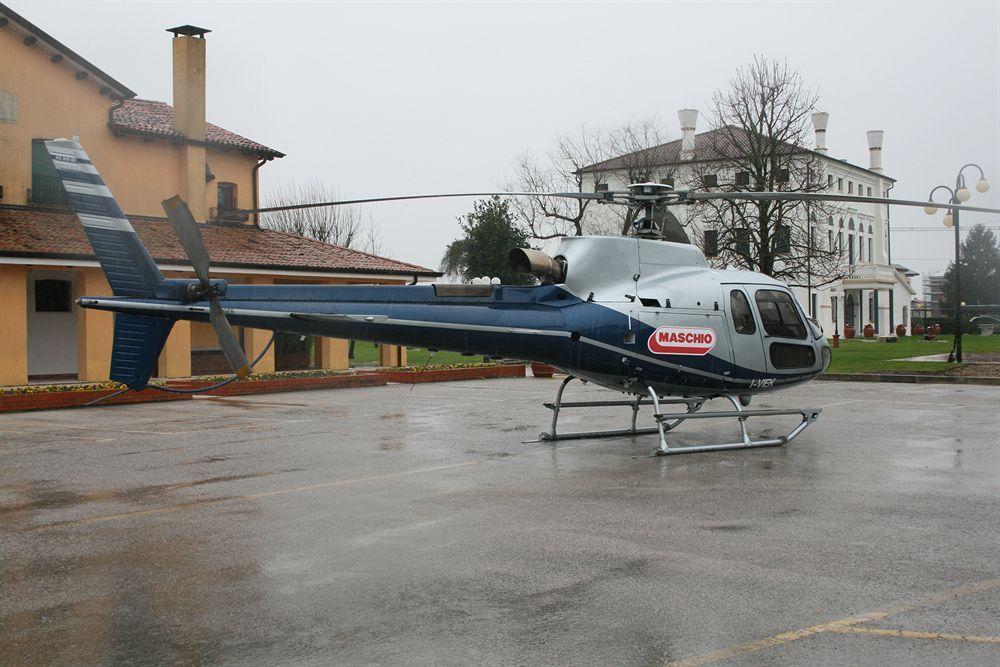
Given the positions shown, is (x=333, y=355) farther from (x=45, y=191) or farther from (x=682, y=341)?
(x=682, y=341)

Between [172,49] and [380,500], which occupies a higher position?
[172,49]

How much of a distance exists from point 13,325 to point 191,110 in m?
9.09

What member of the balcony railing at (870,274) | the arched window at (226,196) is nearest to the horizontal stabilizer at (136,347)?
the arched window at (226,196)

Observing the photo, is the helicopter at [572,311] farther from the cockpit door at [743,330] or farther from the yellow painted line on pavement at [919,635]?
the yellow painted line on pavement at [919,635]

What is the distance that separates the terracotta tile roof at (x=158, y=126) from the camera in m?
26.2

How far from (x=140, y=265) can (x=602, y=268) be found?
5.39m

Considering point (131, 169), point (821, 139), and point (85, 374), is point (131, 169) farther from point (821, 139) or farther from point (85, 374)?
point (821, 139)

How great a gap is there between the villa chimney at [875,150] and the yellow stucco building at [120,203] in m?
56.7

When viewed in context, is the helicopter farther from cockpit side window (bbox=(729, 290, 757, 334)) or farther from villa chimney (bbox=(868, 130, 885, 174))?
villa chimney (bbox=(868, 130, 885, 174))

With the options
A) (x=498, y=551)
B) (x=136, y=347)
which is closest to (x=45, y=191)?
(x=136, y=347)

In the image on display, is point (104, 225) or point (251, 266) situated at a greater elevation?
point (251, 266)

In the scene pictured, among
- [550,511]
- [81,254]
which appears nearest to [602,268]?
[550,511]

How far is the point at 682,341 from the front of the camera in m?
11.5

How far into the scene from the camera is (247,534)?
24.0ft
